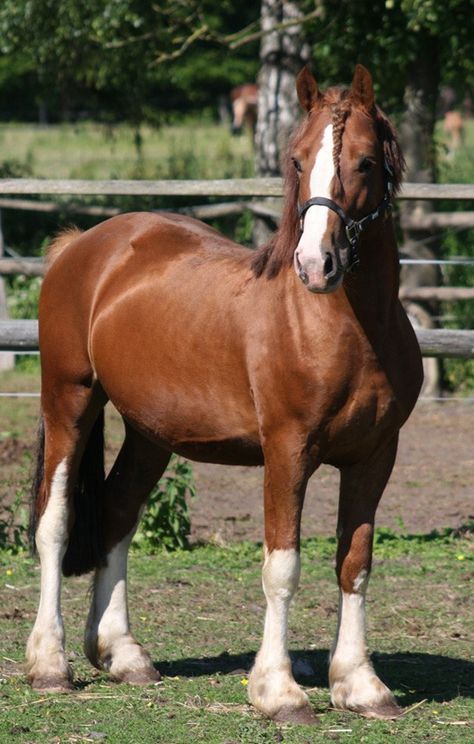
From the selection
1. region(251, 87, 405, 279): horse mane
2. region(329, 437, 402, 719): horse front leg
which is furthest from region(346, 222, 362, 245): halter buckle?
region(329, 437, 402, 719): horse front leg

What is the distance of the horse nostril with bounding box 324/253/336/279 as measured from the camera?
11.3 ft

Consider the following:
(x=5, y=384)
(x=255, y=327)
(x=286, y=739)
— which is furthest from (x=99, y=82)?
(x=286, y=739)

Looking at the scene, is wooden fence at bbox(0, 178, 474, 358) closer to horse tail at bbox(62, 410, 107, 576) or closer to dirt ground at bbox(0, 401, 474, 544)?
dirt ground at bbox(0, 401, 474, 544)

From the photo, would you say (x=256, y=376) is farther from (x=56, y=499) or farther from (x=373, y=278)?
(x=56, y=499)

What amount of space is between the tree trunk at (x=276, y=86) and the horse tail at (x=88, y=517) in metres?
6.25

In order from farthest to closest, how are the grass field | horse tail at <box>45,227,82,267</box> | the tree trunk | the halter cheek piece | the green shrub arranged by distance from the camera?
1. the grass field
2. the tree trunk
3. the green shrub
4. horse tail at <box>45,227,82,267</box>
5. the halter cheek piece

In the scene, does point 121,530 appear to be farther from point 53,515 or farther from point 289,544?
point 289,544

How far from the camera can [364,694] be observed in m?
3.99

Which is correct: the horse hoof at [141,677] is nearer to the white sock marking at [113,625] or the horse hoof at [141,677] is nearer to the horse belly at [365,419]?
the white sock marking at [113,625]

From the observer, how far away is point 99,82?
11.8 metres

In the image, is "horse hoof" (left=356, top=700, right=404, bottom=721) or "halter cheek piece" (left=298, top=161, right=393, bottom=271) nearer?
"halter cheek piece" (left=298, top=161, right=393, bottom=271)

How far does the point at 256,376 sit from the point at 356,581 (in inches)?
30.6

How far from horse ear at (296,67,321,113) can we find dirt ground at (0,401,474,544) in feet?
9.12

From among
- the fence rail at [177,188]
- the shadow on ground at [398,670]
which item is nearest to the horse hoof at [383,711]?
the shadow on ground at [398,670]
